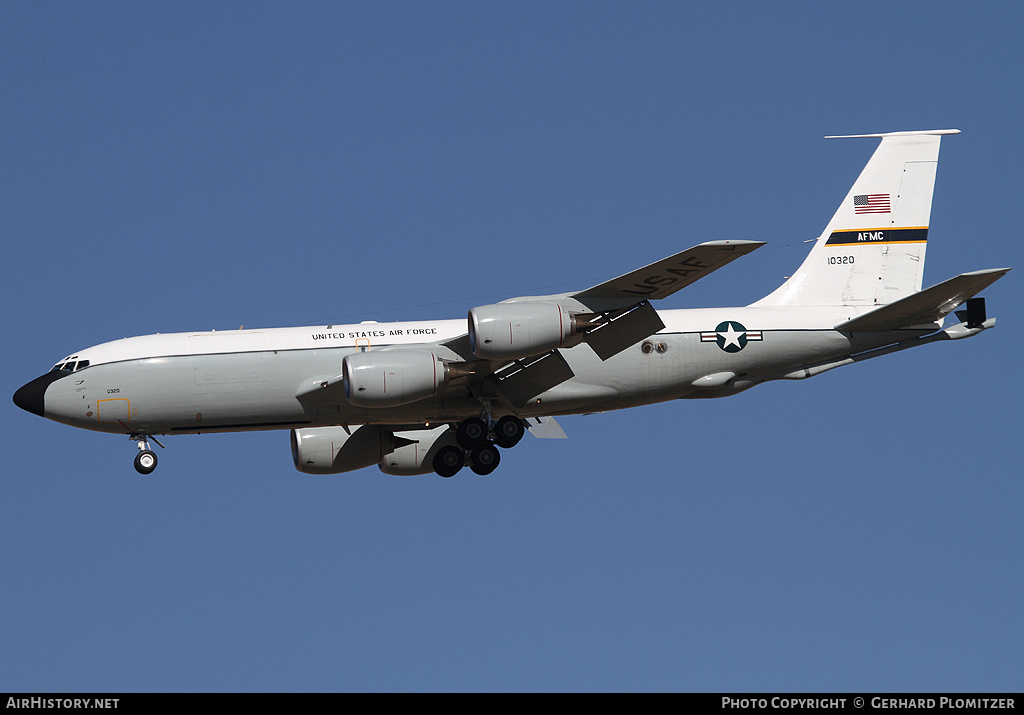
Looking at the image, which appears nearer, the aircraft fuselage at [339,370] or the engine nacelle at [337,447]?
the aircraft fuselage at [339,370]

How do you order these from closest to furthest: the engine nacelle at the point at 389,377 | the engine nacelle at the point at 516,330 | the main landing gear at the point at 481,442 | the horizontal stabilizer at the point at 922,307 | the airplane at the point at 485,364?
the engine nacelle at the point at 516,330 → the engine nacelle at the point at 389,377 → the airplane at the point at 485,364 → the horizontal stabilizer at the point at 922,307 → the main landing gear at the point at 481,442

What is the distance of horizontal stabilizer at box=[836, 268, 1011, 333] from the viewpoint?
31.8 meters

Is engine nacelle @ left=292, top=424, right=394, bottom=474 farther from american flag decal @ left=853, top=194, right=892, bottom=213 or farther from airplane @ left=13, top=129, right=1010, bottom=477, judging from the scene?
american flag decal @ left=853, top=194, right=892, bottom=213

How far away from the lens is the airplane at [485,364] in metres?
30.5

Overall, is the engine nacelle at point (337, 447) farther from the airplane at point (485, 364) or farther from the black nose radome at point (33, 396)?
the black nose radome at point (33, 396)

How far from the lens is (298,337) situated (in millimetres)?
32719

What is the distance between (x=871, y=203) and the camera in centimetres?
3678

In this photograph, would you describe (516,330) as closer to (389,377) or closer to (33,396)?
(389,377)

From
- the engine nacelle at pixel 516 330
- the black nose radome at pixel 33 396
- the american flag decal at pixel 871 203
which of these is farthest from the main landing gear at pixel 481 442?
the american flag decal at pixel 871 203

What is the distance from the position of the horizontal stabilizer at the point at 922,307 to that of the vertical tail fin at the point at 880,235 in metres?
1.77

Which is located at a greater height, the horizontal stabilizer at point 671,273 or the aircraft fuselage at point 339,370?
the horizontal stabilizer at point 671,273

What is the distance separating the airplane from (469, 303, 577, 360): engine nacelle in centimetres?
12
